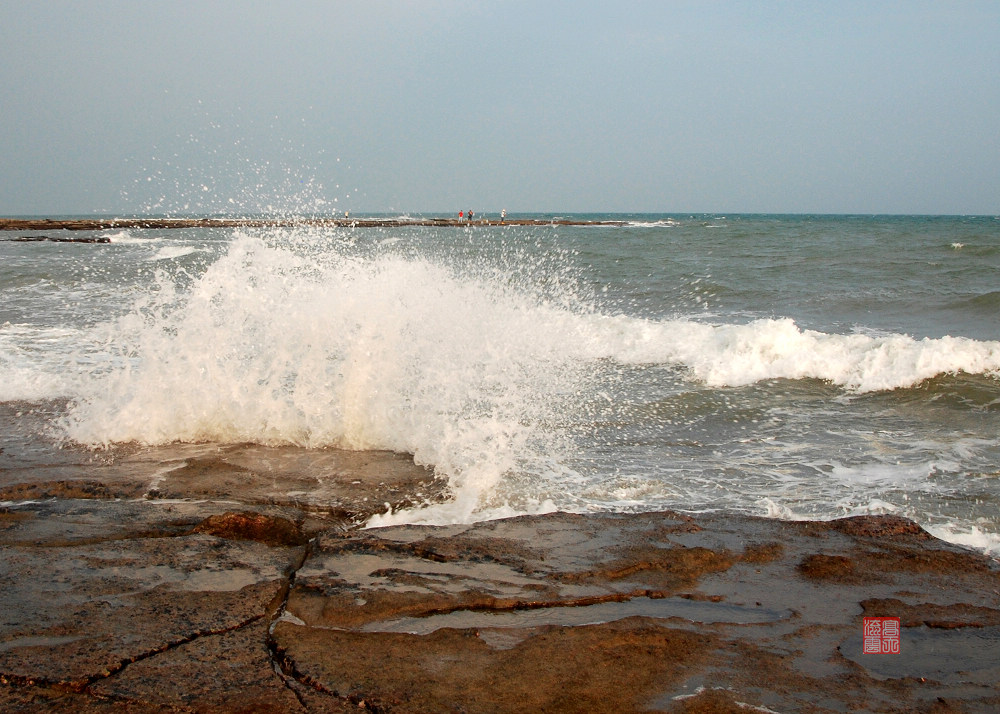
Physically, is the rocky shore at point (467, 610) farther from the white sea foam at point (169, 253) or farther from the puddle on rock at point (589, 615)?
the white sea foam at point (169, 253)

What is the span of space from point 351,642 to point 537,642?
25.0 inches

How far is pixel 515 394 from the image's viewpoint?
23.5ft

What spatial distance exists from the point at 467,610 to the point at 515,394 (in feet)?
14.1

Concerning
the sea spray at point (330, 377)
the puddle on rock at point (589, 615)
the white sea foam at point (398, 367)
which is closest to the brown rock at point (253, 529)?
the white sea foam at point (398, 367)

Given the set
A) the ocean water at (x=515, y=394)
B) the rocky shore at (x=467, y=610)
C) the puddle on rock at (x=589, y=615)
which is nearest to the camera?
the rocky shore at (x=467, y=610)

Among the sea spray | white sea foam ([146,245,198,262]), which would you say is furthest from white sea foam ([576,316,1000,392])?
white sea foam ([146,245,198,262])

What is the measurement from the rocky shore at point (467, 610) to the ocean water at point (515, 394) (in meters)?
0.67

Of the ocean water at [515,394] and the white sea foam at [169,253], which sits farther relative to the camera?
the white sea foam at [169,253]

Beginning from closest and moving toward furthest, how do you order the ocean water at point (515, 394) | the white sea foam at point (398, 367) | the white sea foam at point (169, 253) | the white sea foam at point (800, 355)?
1. the ocean water at point (515, 394)
2. the white sea foam at point (398, 367)
3. the white sea foam at point (800, 355)
4. the white sea foam at point (169, 253)

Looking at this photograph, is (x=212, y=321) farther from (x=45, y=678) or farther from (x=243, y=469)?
(x=45, y=678)

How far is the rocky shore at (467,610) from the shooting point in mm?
2363

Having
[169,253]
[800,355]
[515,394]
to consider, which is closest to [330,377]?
[515,394]

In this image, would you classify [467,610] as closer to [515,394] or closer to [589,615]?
[589,615]

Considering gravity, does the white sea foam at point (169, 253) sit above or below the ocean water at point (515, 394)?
above
